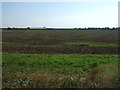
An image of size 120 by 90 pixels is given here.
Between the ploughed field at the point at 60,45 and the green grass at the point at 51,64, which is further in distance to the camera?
the ploughed field at the point at 60,45

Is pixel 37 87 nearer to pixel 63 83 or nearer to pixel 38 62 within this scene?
pixel 63 83

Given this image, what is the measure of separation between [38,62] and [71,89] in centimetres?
807

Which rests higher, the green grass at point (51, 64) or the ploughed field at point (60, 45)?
the ploughed field at point (60, 45)

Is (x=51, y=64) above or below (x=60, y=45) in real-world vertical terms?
below

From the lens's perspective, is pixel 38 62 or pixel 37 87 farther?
pixel 38 62

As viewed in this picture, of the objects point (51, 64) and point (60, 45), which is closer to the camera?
point (51, 64)

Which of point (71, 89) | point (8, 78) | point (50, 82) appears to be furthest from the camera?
point (8, 78)

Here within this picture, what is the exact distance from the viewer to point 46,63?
15398 mm

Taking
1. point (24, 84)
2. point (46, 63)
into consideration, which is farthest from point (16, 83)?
point (46, 63)

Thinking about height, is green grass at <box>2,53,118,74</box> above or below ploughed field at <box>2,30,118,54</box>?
below

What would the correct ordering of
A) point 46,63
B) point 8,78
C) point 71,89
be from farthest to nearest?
1. point 46,63
2. point 8,78
3. point 71,89

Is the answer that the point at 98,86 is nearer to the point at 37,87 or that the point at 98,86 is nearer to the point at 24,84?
the point at 37,87

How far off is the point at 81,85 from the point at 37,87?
5.37ft

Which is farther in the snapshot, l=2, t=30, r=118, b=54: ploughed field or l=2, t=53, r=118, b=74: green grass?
l=2, t=30, r=118, b=54: ploughed field
